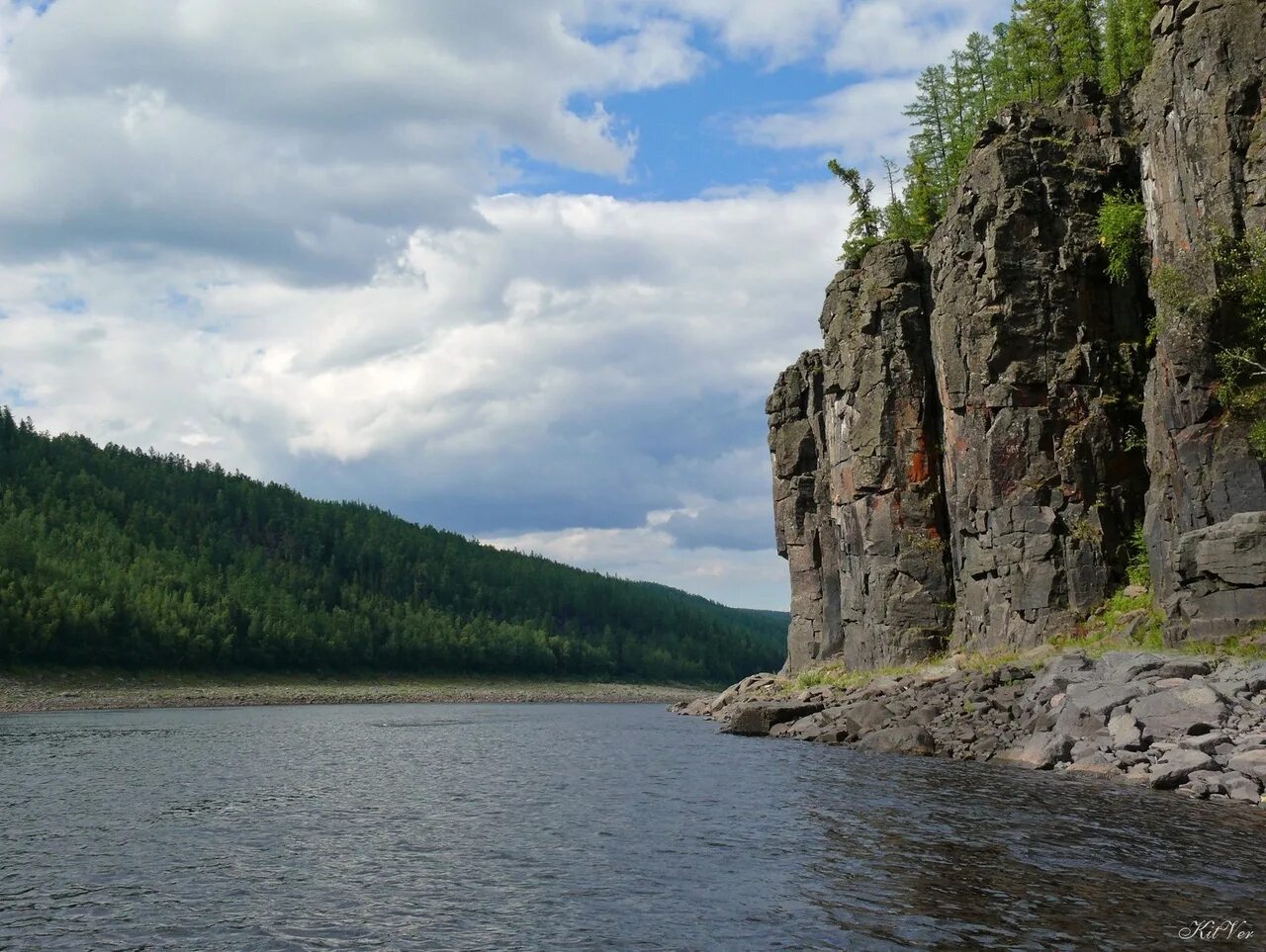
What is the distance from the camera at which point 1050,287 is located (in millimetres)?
64250

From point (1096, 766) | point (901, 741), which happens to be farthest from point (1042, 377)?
point (1096, 766)

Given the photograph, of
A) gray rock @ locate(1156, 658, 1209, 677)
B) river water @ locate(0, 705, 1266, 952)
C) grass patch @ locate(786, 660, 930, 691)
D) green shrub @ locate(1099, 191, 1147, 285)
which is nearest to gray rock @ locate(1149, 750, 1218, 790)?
river water @ locate(0, 705, 1266, 952)

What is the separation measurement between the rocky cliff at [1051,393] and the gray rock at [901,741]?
11436 mm

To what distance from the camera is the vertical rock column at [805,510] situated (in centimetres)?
9781

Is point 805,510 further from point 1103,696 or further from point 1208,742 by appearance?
point 1208,742

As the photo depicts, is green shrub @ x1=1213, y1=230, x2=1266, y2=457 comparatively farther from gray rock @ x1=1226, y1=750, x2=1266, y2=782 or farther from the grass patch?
the grass patch

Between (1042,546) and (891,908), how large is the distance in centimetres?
4580

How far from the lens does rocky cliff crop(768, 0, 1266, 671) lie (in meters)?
47.4

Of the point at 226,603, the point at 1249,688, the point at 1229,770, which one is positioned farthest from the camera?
the point at 226,603

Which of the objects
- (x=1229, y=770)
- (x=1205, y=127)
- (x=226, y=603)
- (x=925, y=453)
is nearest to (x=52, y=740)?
(x=925, y=453)

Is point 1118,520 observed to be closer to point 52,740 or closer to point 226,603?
point 52,740

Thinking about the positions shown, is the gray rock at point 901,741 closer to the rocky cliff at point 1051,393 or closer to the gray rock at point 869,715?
the gray rock at point 869,715

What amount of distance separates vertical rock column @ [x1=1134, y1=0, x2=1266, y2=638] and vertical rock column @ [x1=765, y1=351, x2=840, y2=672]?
46313 millimetres
